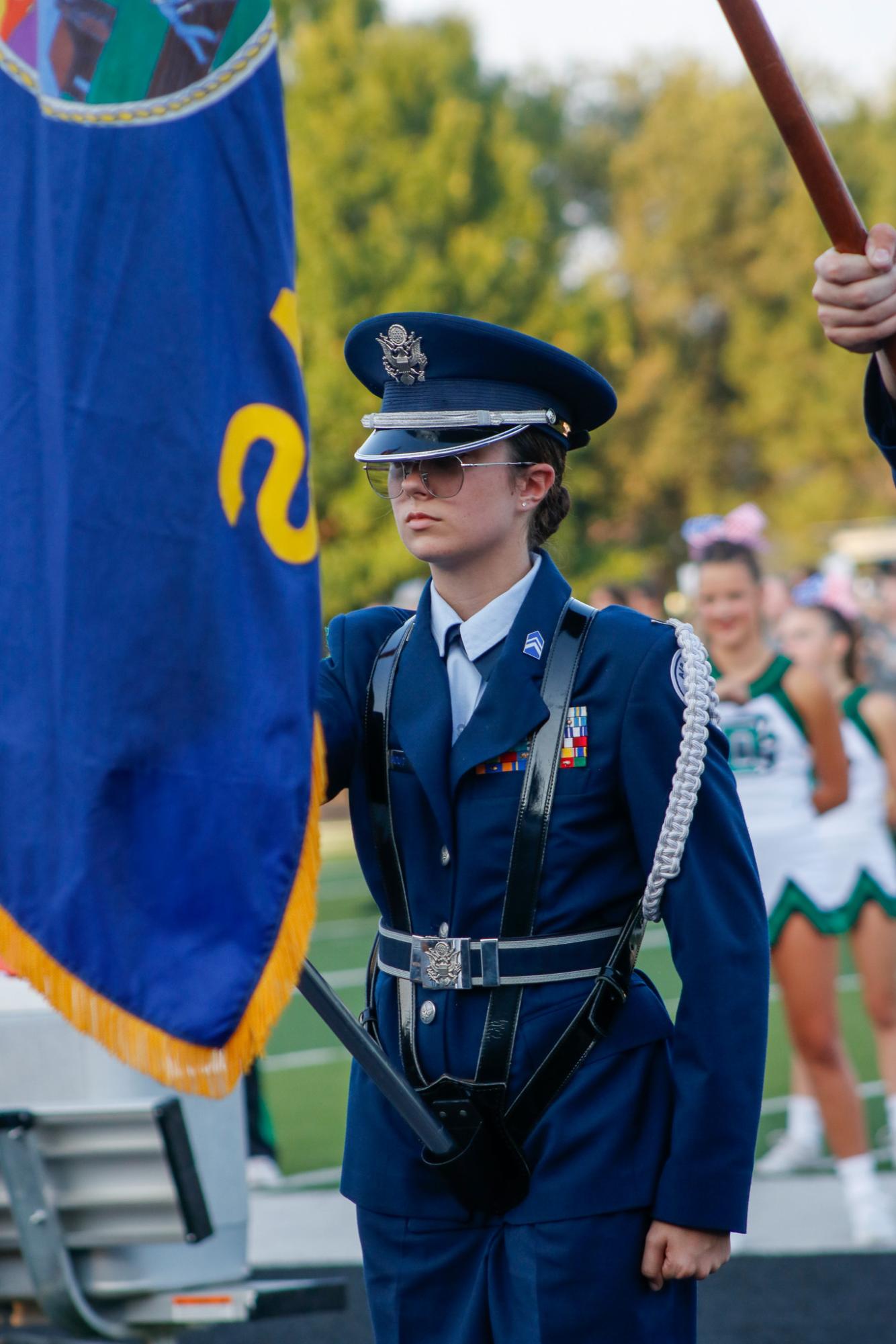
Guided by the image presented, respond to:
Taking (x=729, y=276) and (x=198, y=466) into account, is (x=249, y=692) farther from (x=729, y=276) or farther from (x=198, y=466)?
(x=729, y=276)

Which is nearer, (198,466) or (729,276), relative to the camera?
(198,466)

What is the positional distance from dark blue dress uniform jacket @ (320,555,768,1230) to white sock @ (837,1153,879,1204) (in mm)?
3374

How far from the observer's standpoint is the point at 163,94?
2.50 metres

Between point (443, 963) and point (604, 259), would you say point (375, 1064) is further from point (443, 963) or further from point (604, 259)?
point (604, 259)

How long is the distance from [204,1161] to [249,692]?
1944 millimetres

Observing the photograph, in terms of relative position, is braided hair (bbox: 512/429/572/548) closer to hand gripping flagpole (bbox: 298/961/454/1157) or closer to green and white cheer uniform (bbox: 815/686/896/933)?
hand gripping flagpole (bbox: 298/961/454/1157)

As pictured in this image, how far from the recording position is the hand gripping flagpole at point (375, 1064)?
2.62 m

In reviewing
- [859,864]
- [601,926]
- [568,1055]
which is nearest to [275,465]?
[601,926]

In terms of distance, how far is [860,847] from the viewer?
24.0ft

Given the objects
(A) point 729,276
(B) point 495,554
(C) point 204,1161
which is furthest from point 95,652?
(A) point 729,276

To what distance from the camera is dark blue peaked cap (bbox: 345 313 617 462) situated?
9.38 feet

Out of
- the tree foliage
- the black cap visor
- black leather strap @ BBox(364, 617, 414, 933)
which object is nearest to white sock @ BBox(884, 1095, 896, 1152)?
black leather strap @ BBox(364, 617, 414, 933)

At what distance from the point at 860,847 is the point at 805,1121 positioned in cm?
111

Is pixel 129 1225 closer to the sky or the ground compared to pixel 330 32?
closer to the ground
